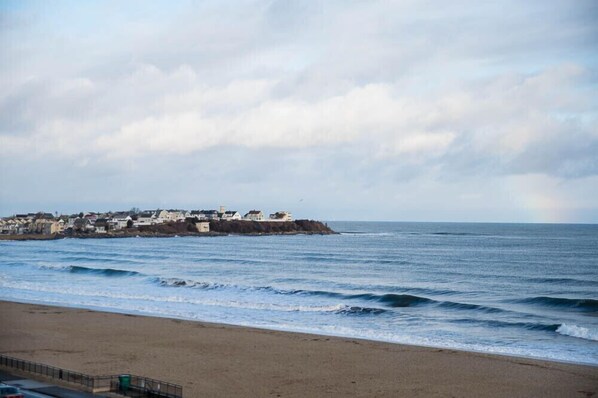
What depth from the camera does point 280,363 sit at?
23.4 m

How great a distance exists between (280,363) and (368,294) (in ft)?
69.4

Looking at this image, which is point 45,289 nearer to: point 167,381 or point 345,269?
point 345,269

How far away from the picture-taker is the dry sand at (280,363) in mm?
19781

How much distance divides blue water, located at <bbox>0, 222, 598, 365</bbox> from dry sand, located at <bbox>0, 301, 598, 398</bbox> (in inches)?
115

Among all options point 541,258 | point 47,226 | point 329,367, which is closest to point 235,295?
point 329,367

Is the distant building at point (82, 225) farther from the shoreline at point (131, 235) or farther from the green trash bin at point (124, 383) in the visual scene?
the green trash bin at point (124, 383)

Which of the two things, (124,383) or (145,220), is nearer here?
(124,383)

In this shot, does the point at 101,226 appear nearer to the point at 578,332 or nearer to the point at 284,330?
the point at 284,330

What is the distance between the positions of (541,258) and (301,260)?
27.0 meters

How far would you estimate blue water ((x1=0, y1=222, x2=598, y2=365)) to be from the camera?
100ft

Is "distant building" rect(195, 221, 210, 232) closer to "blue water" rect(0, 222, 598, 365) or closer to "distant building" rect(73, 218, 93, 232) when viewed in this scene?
"distant building" rect(73, 218, 93, 232)

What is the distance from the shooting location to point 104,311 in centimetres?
3744

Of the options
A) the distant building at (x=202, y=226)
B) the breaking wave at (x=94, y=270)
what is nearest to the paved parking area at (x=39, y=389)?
the breaking wave at (x=94, y=270)

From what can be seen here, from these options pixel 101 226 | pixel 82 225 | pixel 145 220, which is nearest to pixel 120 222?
pixel 101 226
